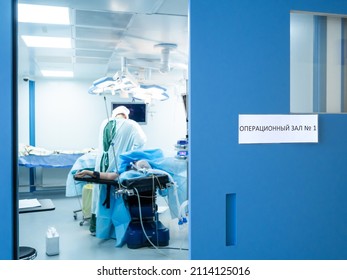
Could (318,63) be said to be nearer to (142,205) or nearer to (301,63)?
(301,63)

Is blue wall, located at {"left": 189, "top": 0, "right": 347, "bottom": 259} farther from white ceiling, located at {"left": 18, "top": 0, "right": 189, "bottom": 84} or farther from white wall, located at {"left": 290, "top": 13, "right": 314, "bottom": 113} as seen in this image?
white ceiling, located at {"left": 18, "top": 0, "right": 189, "bottom": 84}

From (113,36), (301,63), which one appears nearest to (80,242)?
(113,36)

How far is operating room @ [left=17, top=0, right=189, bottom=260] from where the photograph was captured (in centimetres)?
316

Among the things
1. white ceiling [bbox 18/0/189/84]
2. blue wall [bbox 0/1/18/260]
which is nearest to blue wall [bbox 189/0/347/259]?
blue wall [bbox 0/1/18/260]

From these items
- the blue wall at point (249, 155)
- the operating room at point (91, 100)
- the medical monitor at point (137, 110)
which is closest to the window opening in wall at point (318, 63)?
the blue wall at point (249, 155)

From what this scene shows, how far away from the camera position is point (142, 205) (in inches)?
136

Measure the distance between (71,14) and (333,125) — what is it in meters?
2.57

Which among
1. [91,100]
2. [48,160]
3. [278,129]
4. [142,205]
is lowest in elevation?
[142,205]

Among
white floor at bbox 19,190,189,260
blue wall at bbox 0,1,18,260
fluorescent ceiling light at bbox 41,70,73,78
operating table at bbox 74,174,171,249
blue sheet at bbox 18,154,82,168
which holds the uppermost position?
fluorescent ceiling light at bbox 41,70,73,78

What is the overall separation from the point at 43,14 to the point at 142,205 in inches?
86.7

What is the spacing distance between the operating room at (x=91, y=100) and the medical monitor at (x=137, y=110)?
24 millimetres

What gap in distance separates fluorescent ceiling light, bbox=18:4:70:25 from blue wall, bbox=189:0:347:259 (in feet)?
6.78

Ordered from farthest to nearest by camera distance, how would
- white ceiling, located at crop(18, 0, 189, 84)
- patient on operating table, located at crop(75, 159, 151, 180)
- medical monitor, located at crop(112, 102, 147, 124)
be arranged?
medical monitor, located at crop(112, 102, 147, 124) → patient on operating table, located at crop(75, 159, 151, 180) → white ceiling, located at crop(18, 0, 189, 84)

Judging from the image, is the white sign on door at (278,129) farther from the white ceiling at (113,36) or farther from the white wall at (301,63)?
the white ceiling at (113,36)
